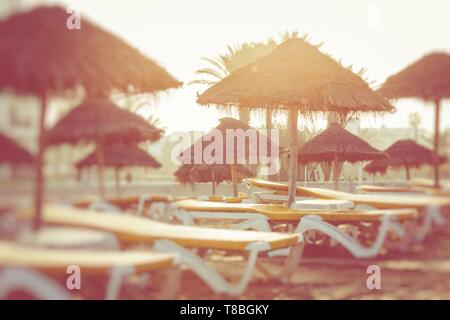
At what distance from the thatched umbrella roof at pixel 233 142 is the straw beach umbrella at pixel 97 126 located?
5251 mm

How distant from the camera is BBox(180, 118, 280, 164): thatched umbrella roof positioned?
377 inches

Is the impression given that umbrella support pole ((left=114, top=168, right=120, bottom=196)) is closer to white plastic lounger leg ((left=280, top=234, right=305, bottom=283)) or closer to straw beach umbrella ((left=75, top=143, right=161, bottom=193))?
straw beach umbrella ((left=75, top=143, right=161, bottom=193))

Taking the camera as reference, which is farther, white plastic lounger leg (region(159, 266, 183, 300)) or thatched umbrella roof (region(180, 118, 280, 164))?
thatched umbrella roof (region(180, 118, 280, 164))

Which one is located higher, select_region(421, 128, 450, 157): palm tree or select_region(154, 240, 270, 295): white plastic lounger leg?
select_region(421, 128, 450, 157): palm tree

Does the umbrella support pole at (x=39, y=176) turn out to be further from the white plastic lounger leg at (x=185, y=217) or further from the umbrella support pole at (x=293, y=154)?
the umbrella support pole at (x=293, y=154)

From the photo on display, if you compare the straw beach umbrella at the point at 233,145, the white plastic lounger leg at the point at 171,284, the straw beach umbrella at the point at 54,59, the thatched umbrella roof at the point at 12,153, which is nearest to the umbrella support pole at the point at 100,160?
the straw beach umbrella at the point at 54,59

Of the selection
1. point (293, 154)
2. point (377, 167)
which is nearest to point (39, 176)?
point (293, 154)

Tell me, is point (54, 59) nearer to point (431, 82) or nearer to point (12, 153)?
point (12, 153)

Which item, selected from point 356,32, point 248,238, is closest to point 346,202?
point 356,32

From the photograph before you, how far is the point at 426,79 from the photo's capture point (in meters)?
4.86

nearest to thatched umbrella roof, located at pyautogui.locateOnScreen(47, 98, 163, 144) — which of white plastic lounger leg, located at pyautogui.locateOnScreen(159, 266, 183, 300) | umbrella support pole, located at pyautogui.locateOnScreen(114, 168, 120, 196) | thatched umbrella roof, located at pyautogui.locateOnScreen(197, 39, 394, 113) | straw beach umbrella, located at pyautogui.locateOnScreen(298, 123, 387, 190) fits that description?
umbrella support pole, located at pyautogui.locateOnScreen(114, 168, 120, 196)

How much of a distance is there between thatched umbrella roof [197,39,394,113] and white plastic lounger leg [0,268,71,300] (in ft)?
14.2

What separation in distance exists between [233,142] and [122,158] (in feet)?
20.7
